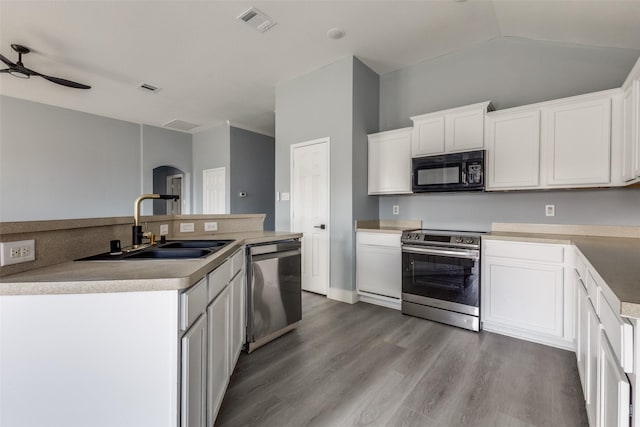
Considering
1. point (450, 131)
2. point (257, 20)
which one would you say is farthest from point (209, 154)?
point (450, 131)

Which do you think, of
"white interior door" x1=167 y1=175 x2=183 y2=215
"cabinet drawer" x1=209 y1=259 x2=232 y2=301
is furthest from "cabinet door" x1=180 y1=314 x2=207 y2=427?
"white interior door" x1=167 y1=175 x2=183 y2=215

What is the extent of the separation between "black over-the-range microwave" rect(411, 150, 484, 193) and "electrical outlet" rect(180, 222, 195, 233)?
2.43 m

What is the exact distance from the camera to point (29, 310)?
3.08ft

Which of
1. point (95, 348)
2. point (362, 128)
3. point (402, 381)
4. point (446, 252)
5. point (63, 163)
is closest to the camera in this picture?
point (95, 348)

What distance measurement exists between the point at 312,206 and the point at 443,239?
1847 millimetres

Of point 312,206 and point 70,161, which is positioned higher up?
point 70,161

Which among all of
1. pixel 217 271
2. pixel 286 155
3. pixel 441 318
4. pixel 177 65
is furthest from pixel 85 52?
pixel 441 318

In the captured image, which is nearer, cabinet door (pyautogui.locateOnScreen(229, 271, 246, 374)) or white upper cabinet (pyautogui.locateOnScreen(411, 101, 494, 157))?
cabinet door (pyautogui.locateOnScreen(229, 271, 246, 374))

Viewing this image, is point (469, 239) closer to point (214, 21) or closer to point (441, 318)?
point (441, 318)

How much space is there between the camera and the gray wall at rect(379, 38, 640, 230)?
8.79ft

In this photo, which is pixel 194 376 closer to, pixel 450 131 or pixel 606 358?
pixel 606 358

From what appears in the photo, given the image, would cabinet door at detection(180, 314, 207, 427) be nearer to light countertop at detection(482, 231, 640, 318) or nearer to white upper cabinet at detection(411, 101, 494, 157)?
light countertop at detection(482, 231, 640, 318)

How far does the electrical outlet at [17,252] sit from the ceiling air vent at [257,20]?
2753mm

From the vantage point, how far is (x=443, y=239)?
2.85m
